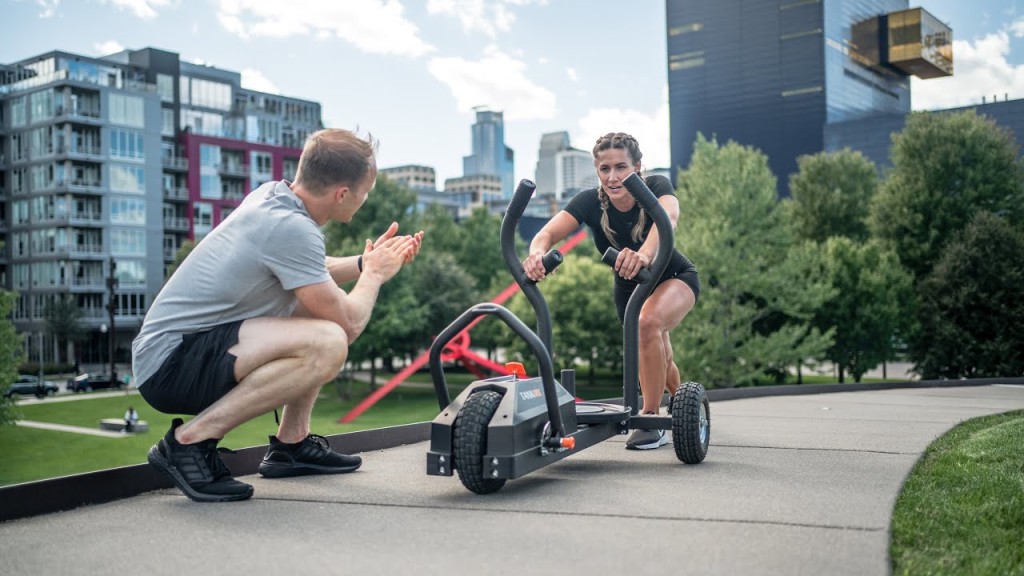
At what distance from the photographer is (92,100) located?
59.3 meters

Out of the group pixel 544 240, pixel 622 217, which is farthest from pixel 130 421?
pixel 544 240

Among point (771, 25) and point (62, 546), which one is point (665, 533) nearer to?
point (62, 546)

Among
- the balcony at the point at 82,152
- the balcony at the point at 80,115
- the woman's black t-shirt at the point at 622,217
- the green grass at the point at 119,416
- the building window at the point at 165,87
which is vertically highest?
the building window at the point at 165,87

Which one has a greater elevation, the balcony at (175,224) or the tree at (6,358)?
the balcony at (175,224)

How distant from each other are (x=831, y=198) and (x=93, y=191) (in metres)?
46.1

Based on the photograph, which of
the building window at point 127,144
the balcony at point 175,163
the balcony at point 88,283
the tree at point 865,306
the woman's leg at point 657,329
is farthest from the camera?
the balcony at point 175,163

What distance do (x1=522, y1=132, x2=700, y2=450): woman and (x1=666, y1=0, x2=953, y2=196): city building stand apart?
91557 mm

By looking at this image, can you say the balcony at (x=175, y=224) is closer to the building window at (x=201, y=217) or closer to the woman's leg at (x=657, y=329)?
the building window at (x=201, y=217)

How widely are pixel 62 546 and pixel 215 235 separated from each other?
1.27 meters

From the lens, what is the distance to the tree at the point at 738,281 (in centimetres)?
2767

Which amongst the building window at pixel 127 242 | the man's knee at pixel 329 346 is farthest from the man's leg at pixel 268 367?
the building window at pixel 127 242

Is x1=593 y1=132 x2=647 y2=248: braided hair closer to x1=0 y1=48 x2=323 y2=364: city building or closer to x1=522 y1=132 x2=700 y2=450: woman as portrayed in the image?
x1=522 y1=132 x2=700 y2=450: woman

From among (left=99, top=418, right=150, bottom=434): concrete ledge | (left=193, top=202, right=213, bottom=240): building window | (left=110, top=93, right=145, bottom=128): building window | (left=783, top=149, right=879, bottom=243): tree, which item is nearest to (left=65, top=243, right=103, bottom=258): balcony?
(left=193, top=202, right=213, bottom=240): building window

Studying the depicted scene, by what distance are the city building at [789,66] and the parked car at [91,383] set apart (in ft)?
223
